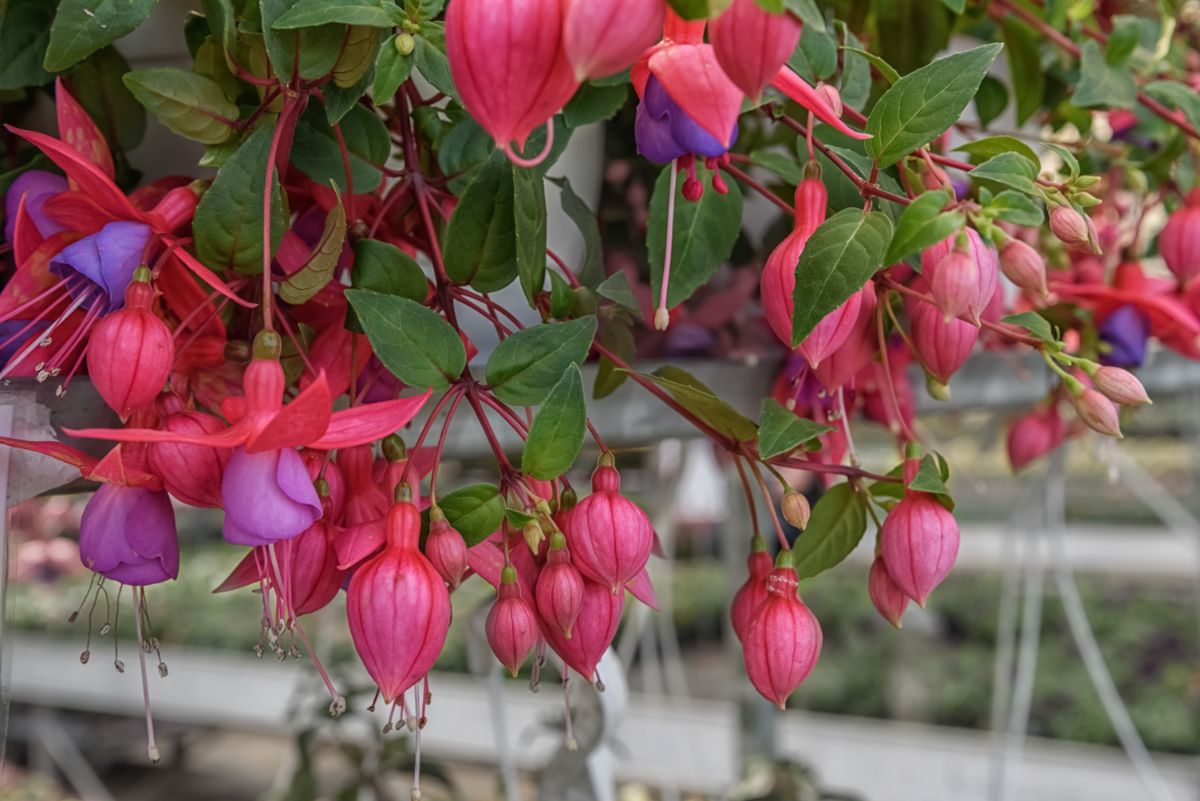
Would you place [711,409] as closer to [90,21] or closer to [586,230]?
[586,230]

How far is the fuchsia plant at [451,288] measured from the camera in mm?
239

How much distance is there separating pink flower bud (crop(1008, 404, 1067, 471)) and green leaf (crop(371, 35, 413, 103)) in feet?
1.56

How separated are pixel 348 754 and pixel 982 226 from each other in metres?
1.00

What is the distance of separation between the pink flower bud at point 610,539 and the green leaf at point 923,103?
0.12m

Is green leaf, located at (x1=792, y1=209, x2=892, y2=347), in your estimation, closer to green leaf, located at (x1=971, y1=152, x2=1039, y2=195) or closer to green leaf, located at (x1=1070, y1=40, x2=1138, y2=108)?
green leaf, located at (x1=971, y1=152, x2=1039, y2=195)

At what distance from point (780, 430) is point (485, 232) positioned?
105mm

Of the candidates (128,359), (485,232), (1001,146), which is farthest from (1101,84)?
(128,359)

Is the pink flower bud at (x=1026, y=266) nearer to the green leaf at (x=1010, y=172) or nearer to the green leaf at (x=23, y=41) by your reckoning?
the green leaf at (x=1010, y=172)

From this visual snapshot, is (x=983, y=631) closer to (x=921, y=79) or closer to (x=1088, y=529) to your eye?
(x=1088, y=529)

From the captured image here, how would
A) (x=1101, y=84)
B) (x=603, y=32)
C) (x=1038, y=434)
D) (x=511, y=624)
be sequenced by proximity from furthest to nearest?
(x=1038, y=434)
(x=1101, y=84)
(x=511, y=624)
(x=603, y=32)

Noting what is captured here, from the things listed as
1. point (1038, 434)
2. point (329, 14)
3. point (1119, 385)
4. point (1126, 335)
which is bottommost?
point (1038, 434)

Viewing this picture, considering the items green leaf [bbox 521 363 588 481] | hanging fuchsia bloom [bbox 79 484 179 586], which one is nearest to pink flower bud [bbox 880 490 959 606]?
green leaf [bbox 521 363 588 481]

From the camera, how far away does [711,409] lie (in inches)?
12.6

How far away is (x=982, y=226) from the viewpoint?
9.9 inches
